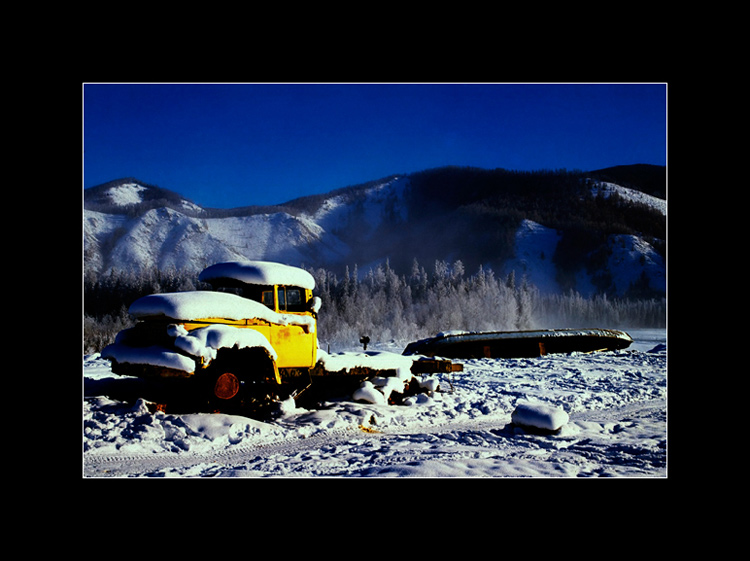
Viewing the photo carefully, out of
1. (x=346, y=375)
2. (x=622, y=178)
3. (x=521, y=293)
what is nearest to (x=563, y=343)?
(x=346, y=375)

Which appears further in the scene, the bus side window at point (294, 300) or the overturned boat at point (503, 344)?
the overturned boat at point (503, 344)

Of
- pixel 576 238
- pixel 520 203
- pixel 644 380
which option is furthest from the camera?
pixel 520 203

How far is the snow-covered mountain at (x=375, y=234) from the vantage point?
137 feet

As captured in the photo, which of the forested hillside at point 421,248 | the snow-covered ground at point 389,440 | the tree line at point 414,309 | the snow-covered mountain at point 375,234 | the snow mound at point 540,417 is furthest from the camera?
the snow-covered mountain at point 375,234

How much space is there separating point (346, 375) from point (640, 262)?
3655 cm

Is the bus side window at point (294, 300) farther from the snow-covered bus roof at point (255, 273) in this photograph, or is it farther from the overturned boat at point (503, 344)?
the overturned boat at point (503, 344)

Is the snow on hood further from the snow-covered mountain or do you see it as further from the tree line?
the snow-covered mountain

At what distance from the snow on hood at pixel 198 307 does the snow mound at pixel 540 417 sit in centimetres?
366

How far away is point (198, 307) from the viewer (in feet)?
22.4

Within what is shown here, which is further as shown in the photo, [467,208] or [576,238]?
[467,208]

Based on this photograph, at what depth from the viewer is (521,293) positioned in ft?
102

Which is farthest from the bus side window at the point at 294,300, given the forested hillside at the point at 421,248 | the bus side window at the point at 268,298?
the forested hillside at the point at 421,248
